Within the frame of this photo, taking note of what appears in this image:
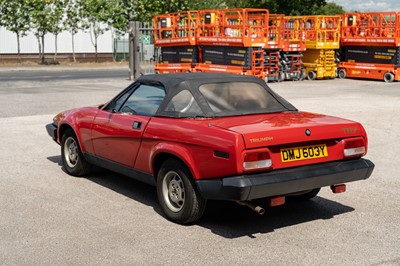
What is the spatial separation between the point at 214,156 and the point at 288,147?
0.69 meters

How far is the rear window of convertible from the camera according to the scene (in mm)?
5965

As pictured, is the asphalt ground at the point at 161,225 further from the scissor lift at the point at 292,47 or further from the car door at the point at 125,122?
the scissor lift at the point at 292,47

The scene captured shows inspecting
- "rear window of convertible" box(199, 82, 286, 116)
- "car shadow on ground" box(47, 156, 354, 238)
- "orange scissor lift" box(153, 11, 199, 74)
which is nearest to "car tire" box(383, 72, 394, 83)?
"orange scissor lift" box(153, 11, 199, 74)

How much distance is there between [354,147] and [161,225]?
1997 millimetres

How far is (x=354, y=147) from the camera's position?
5.75 metres

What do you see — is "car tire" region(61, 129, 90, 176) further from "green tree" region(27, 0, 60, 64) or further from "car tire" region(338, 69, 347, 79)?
"green tree" region(27, 0, 60, 64)

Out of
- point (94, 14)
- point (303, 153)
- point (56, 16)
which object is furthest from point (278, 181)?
point (94, 14)

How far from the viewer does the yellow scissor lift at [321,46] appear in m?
26.7

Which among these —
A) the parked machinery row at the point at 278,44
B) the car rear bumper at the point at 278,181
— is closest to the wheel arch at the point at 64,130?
the car rear bumper at the point at 278,181

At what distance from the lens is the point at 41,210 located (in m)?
6.09

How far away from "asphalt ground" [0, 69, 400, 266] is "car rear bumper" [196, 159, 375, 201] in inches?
16.9

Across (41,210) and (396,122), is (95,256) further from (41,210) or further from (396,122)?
(396,122)

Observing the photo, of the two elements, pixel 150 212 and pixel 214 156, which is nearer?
pixel 214 156

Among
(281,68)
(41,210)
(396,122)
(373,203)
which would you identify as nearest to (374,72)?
(281,68)
